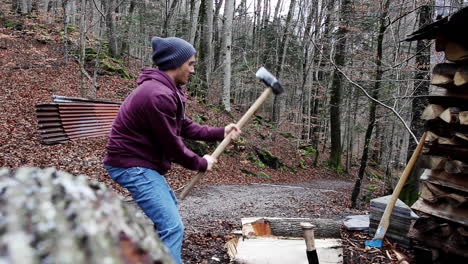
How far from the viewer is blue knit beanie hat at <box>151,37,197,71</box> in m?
3.05

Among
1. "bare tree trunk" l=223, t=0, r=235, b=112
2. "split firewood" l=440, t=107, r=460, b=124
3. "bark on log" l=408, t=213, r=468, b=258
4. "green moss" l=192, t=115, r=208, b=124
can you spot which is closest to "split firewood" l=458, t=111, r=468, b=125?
"split firewood" l=440, t=107, r=460, b=124

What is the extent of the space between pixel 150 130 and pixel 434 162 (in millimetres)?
3785

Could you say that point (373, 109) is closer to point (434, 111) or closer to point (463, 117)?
point (434, 111)

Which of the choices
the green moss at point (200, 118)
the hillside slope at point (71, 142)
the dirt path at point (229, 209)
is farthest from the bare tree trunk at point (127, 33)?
the dirt path at point (229, 209)

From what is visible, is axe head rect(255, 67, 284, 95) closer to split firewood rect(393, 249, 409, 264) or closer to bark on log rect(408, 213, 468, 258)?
split firewood rect(393, 249, 409, 264)

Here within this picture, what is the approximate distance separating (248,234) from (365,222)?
8.50 ft

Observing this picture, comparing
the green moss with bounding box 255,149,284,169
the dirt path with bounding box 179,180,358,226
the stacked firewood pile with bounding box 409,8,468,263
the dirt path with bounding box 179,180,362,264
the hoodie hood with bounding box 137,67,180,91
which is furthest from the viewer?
the green moss with bounding box 255,149,284,169

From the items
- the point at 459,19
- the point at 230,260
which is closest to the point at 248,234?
the point at 230,260

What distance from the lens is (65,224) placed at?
2.36 feet

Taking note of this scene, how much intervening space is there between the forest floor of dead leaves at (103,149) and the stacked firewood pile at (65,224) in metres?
3.53

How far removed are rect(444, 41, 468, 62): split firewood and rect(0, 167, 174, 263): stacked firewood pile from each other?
182 inches

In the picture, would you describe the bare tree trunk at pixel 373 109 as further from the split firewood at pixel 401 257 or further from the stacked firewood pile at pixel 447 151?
the split firewood at pixel 401 257

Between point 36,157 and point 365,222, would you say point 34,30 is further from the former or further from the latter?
point 365,222

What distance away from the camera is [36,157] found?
28.6 ft
